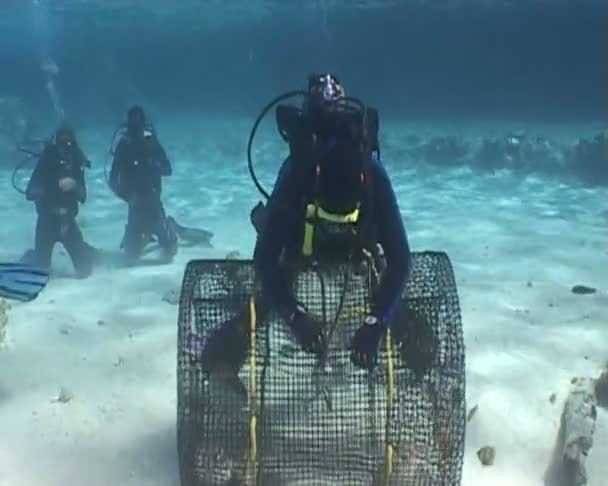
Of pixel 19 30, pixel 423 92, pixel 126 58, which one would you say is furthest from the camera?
pixel 126 58

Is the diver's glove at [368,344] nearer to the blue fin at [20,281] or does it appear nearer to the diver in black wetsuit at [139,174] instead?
the blue fin at [20,281]

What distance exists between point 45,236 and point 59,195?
26.1 inches

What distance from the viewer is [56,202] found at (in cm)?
1036

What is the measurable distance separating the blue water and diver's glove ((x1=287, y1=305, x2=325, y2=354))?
1.72m

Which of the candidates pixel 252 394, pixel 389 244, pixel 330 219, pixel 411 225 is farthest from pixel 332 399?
pixel 411 225

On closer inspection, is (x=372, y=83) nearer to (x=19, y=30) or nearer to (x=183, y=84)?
(x=19, y=30)

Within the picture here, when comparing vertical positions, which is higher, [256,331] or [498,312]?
[256,331]

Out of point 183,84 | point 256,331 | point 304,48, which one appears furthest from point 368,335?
point 183,84

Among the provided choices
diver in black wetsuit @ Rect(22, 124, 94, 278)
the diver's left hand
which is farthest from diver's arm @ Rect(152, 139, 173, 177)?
the diver's left hand

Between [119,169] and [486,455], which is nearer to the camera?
[486,455]

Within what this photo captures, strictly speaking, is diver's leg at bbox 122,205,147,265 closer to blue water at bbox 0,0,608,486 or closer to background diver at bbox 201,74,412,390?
blue water at bbox 0,0,608,486

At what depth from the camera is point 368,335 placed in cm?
414

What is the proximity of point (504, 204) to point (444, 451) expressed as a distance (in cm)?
1266

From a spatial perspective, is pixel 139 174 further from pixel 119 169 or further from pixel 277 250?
pixel 277 250
